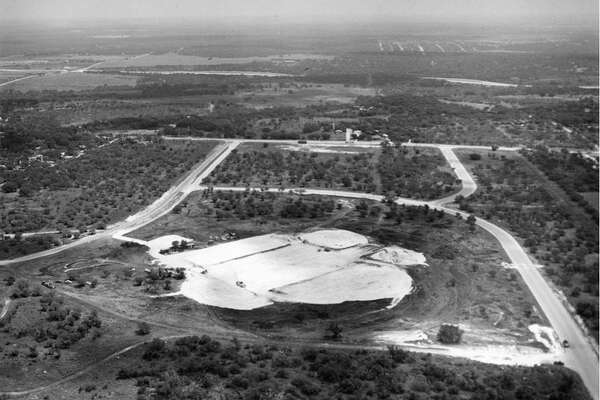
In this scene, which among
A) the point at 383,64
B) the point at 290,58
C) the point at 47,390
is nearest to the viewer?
the point at 47,390

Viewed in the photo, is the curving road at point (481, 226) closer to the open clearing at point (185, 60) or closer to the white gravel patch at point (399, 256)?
the white gravel patch at point (399, 256)

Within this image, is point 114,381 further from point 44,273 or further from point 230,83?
point 230,83

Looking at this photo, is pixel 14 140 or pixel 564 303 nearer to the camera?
pixel 564 303

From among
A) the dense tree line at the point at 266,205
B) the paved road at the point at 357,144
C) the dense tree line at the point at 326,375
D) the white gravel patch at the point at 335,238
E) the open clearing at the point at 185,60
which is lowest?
the dense tree line at the point at 326,375

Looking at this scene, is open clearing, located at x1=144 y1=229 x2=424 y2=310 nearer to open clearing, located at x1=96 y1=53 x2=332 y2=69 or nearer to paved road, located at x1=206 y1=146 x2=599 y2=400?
paved road, located at x1=206 y1=146 x2=599 y2=400

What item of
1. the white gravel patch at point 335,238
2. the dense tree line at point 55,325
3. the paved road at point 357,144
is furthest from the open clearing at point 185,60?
the dense tree line at point 55,325

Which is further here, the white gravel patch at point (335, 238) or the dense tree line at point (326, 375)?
the white gravel patch at point (335, 238)

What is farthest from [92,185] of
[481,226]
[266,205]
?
[481,226]

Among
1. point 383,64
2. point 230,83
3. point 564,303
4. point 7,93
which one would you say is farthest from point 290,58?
point 564,303
